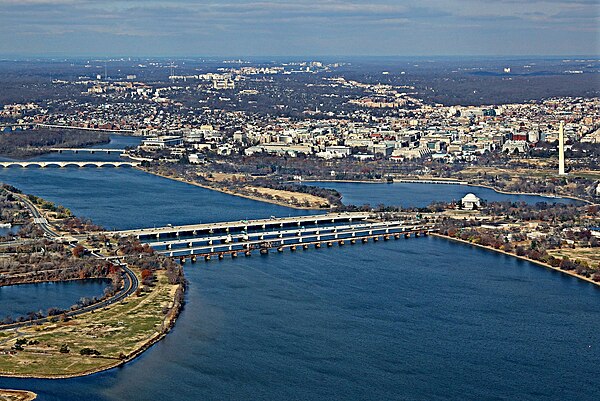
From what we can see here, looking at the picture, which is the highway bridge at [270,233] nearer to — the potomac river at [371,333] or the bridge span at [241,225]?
the bridge span at [241,225]

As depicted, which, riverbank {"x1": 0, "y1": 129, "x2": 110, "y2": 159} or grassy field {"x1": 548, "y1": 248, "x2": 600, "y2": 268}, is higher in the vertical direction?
riverbank {"x1": 0, "y1": 129, "x2": 110, "y2": 159}

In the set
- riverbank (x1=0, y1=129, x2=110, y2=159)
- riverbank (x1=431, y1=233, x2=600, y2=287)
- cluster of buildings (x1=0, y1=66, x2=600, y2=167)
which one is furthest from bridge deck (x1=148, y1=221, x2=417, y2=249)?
riverbank (x1=0, y1=129, x2=110, y2=159)

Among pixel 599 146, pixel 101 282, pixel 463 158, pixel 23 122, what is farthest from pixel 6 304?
pixel 23 122

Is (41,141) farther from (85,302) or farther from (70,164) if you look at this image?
(85,302)

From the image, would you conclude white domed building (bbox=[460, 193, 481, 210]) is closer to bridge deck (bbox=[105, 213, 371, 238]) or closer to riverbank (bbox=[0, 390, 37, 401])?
bridge deck (bbox=[105, 213, 371, 238])

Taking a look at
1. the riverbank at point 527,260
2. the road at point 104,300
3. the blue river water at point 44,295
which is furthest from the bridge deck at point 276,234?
the blue river water at point 44,295

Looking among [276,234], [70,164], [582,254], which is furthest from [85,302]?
[70,164]

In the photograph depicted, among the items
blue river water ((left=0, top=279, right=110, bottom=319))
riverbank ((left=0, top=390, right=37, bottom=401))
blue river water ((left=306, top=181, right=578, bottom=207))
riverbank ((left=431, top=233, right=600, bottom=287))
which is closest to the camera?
riverbank ((left=0, top=390, right=37, bottom=401))
